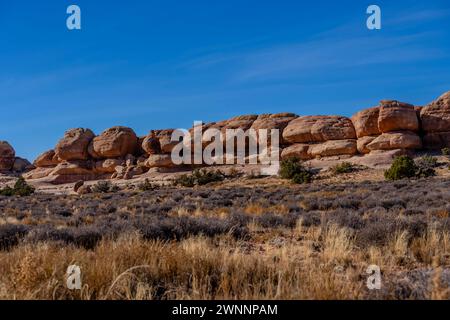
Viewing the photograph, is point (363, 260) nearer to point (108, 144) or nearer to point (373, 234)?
point (373, 234)

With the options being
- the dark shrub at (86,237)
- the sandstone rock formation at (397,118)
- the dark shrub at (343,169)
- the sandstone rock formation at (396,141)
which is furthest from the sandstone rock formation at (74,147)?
the dark shrub at (86,237)

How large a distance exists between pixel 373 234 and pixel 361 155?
46032 millimetres

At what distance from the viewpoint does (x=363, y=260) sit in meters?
5.55

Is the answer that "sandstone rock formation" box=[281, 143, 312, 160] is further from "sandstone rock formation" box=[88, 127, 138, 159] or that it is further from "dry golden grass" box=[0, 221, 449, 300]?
"dry golden grass" box=[0, 221, 449, 300]

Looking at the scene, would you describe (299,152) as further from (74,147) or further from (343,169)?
(74,147)

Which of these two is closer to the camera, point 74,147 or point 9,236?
point 9,236

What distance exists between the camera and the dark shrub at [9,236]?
7.27 m

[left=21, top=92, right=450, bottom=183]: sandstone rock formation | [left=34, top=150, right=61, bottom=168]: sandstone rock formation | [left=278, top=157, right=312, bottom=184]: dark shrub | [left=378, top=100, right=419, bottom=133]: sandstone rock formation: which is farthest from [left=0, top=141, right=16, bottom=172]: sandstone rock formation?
[left=378, top=100, right=419, bottom=133]: sandstone rock formation

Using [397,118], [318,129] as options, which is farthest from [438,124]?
[318,129]

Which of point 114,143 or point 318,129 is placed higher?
point 318,129

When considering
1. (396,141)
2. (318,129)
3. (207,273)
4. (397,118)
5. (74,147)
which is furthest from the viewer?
(74,147)

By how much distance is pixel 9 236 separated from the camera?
7.84 metres

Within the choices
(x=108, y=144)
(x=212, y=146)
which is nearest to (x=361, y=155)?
(x=212, y=146)

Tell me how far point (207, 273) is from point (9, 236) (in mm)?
5493
